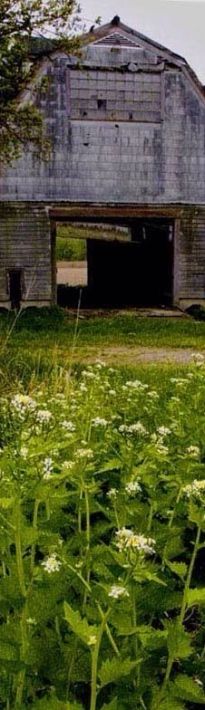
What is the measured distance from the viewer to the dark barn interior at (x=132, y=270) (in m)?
24.8

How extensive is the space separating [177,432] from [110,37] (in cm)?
1904

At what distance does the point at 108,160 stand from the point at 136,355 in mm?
7324

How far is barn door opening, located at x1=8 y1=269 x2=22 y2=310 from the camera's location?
22.1 meters

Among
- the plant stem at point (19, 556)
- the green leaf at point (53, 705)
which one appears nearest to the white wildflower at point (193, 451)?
the plant stem at point (19, 556)

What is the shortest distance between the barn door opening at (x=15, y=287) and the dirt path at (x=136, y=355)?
5348 millimetres

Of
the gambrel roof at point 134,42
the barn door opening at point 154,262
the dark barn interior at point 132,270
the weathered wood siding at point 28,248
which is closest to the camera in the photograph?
the gambrel roof at point 134,42

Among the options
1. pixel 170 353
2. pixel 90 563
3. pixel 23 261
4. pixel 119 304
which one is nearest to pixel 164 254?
pixel 119 304

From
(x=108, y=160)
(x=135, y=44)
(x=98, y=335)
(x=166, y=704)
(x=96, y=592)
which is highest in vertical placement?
(x=135, y=44)

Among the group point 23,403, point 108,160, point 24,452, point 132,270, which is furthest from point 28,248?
point 24,452

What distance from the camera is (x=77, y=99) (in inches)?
842

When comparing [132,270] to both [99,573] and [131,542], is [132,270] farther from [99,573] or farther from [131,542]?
[131,542]

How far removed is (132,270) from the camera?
2850cm

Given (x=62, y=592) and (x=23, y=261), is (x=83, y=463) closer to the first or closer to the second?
(x=62, y=592)

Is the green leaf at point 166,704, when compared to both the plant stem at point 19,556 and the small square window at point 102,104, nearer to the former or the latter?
the plant stem at point 19,556
